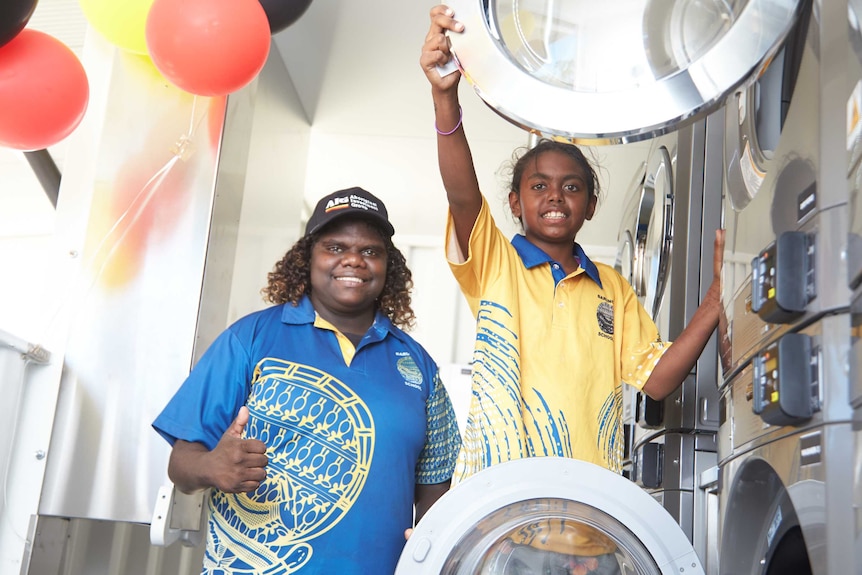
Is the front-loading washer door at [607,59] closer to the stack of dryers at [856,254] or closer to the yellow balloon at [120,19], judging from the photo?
the stack of dryers at [856,254]

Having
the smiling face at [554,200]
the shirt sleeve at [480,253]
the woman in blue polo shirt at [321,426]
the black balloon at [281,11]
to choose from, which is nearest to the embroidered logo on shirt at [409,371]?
the woman in blue polo shirt at [321,426]

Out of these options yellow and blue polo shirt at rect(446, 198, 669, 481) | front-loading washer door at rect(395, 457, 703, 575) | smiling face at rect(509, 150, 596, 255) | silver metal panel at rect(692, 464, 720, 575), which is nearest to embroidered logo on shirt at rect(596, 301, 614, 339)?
yellow and blue polo shirt at rect(446, 198, 669, 481)

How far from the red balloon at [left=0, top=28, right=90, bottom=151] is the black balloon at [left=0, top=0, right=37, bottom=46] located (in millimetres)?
64

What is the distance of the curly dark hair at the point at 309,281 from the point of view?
1.97 m

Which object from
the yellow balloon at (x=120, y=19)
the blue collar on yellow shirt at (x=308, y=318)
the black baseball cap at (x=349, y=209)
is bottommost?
the blue collar on yellow shirt at (x=308, y=318)

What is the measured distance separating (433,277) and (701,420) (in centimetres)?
451

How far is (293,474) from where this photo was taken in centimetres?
167

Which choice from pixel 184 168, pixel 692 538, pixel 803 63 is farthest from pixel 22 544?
pixel 803 63

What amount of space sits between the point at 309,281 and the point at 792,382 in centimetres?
121

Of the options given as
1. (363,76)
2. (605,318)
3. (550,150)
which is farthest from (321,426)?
(363,76)

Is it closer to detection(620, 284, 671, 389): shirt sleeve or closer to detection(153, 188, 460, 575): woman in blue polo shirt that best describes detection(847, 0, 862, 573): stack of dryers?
detection(620, 284, 671, 389): shirt sleeve

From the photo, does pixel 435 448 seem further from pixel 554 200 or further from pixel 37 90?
pixel 37 90

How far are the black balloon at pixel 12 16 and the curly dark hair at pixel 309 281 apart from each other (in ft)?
2.69

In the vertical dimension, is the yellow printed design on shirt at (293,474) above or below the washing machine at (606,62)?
below
